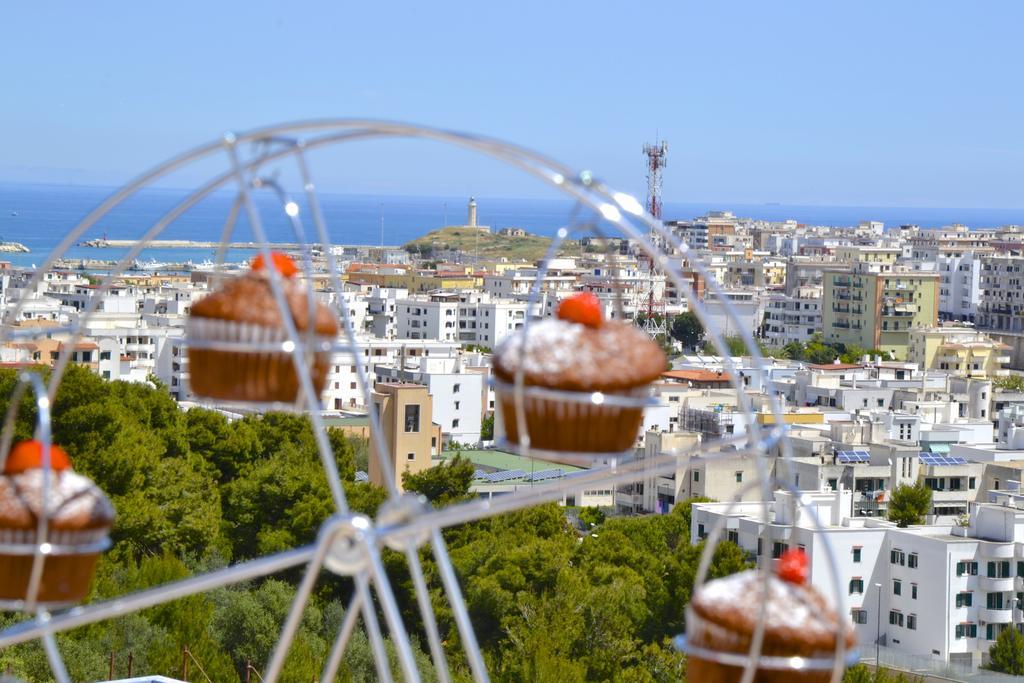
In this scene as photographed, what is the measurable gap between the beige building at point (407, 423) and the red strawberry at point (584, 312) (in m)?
23.5

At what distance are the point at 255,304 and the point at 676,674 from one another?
40.1 feet

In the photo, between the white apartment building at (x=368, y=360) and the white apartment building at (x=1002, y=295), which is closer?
the white apartment building at (x=368, y=360)

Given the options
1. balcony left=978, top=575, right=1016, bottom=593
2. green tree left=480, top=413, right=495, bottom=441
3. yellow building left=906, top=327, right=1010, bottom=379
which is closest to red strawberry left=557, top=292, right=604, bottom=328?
balcony left=978, top=575, right=1016, bottom=593

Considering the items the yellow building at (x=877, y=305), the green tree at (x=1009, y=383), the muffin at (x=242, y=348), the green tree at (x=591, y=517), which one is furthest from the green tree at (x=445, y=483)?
the yellow building at (x=877, y=305)

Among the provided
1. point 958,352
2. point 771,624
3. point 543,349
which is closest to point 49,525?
point 543,349

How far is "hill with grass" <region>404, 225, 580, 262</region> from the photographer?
9308 centimetres

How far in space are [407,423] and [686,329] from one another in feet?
84.3

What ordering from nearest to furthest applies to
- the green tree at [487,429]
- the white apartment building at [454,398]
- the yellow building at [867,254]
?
the white apartment building at [454,398]
the green tree at [487,429]
the yellow building at [867,254]

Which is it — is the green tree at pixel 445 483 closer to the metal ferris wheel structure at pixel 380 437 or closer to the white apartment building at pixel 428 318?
the metal ferris wheel structure at pixel 380 437

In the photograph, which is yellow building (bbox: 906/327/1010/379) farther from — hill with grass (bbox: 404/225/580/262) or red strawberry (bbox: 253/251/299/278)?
red strawberry (bbox: 253/251/299/278)

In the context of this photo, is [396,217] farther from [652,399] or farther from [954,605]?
[652,399]

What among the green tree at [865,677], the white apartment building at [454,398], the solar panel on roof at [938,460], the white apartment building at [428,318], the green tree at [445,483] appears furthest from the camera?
the white apartment building at [428,318]

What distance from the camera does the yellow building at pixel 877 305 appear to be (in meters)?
52.3

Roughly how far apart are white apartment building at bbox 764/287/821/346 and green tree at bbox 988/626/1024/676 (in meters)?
36.1
